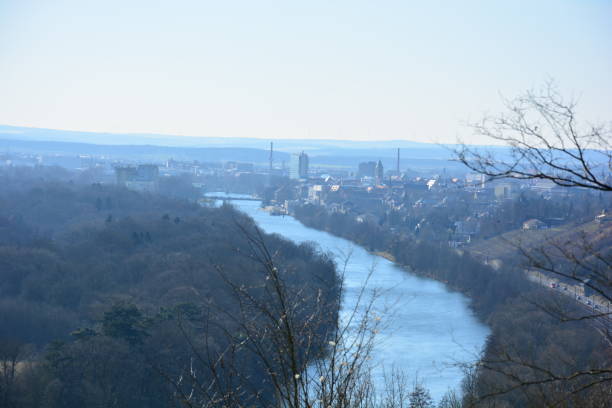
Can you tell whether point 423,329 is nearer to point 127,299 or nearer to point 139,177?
point 127,299

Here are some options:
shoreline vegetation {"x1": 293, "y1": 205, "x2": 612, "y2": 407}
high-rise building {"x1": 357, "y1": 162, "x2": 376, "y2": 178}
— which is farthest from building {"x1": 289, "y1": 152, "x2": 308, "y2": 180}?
shoreline vegetation {"x1": 293, "y1": 205, "x2": 612, "y2": 407}

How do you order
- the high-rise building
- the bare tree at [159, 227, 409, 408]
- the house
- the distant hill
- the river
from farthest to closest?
the distant hill < the high-rise building < the house < the river < the bare tree at [159, 227, 409, 408]

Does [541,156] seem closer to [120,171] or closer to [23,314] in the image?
[23,314]

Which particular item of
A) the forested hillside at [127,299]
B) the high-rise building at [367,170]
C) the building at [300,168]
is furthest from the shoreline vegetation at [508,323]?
the high-rise building at [367,170]

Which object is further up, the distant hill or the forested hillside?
the forested hillside

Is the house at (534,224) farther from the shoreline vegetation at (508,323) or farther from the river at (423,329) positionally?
the river at (423,329)

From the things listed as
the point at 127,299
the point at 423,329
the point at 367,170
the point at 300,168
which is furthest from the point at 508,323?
the point at 367,170

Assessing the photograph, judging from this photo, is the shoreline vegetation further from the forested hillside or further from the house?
the house

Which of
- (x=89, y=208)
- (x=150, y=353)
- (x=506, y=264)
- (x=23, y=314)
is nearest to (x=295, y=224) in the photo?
(x=89, y=208)
